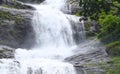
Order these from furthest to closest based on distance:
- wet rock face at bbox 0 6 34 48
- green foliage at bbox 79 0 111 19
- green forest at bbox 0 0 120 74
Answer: wet rock face at bbox 0 6 34 48, green foliage at bbox 79 0 111 19, green forest at bbox 0 0 120 74

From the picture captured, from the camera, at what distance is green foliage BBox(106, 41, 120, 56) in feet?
78.9

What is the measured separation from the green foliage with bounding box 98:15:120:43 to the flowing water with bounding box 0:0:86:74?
10.8 ft

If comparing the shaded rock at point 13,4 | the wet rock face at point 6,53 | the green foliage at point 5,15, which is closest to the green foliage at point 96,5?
the wet rock face at point 6,53

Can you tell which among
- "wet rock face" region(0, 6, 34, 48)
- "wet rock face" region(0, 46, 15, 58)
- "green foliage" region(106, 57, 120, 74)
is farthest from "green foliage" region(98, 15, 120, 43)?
"wet rock face" region(0, 6, 34, 48)

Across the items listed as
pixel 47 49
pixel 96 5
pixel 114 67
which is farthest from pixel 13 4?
pixel 114 67

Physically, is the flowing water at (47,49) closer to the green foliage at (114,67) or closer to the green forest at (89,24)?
the green forest at (89,24)

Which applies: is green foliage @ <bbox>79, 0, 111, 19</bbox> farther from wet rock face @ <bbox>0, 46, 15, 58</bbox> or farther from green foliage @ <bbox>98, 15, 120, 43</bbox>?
wet rock face @ <bbox>0, 46, 15, 58</bbox>

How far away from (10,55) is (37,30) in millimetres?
8068

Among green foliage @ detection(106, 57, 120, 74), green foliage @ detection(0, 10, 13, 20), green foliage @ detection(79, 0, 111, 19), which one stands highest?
green foliage @ detection(79, 0, 111, 19)

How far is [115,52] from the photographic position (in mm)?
24109

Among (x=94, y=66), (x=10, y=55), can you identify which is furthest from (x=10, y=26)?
(x=94, y=66)

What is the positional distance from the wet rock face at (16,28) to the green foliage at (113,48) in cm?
1036

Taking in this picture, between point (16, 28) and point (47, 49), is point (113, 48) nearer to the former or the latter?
point (47, 49)

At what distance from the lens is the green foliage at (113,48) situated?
78.9 ft
